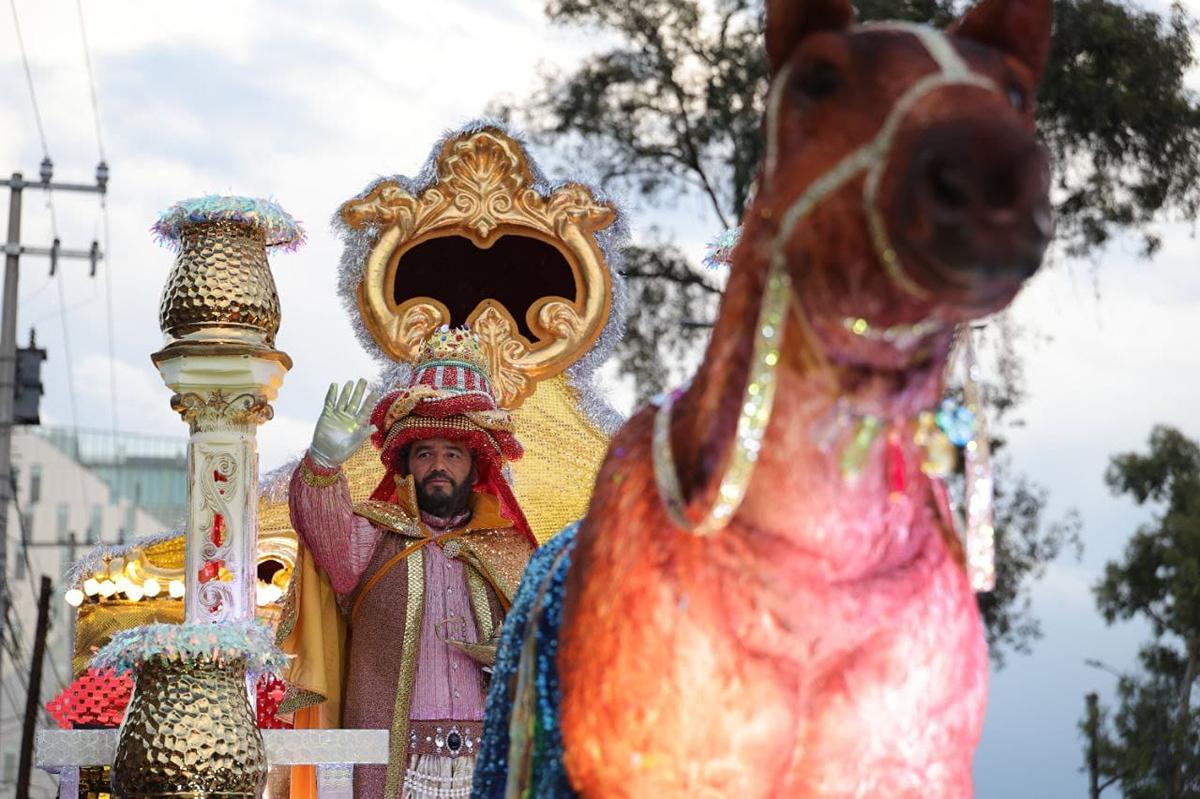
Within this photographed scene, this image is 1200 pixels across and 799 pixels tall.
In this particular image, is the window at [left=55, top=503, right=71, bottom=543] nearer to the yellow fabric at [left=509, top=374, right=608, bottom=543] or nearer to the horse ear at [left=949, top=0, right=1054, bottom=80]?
the yellow fabric at [left=509, top=374, right=608, bottom=543]

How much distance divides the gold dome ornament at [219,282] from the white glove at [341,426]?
0.58ft

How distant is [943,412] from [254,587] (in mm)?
3201

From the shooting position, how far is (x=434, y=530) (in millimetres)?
5301

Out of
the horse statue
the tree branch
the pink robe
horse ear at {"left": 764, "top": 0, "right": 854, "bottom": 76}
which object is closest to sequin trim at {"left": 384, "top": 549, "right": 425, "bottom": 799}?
the pink robe

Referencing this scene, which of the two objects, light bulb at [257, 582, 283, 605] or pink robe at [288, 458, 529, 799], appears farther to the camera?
light bulb at [257, 582, 283, 605]

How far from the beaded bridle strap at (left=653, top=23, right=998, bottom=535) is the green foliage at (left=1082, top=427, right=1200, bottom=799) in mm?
10453

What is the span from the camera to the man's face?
207 inches

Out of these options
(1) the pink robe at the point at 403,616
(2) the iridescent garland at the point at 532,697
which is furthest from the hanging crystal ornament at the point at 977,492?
(1) the pink robe at the point at 403,616

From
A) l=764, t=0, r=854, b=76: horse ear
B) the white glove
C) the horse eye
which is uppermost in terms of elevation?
the white glove

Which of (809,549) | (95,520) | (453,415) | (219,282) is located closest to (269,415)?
(219,282)

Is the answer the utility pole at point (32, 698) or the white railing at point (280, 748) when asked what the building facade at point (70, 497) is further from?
the white railing at point (280, 748)

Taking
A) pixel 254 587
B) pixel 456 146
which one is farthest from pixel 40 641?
pixel 254 587

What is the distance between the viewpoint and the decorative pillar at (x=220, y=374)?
4.71 meters

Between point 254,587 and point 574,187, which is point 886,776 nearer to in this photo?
point 254,587
